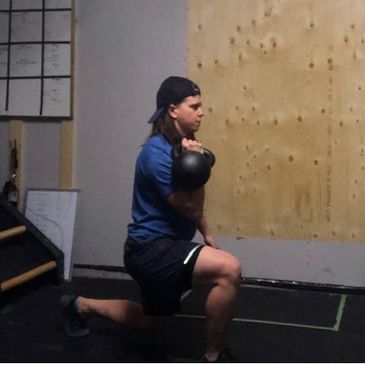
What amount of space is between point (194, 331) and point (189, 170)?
950mm

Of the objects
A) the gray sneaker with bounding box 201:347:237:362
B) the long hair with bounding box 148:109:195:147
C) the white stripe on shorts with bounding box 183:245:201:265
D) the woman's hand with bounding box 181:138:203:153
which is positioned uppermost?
the long hair with bounding box 148:109:195:147

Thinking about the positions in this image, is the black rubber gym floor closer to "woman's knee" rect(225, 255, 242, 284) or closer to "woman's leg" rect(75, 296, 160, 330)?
"woman's leg" rect(75, 296, 160, 330)

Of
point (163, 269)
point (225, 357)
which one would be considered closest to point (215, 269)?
point (163, 269)

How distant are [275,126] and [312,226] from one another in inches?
24.6

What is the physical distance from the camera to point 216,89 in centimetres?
350

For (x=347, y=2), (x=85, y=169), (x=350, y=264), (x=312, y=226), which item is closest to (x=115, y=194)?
(x=85, y=169)

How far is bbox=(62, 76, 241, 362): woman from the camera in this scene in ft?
7.34

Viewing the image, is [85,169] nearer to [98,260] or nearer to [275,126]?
[98,260]

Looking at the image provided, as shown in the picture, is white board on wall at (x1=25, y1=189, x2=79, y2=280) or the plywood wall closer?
the plywood wall

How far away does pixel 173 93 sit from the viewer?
2.43 metres

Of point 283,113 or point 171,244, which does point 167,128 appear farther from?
point 283,113

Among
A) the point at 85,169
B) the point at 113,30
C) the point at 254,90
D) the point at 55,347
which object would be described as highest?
the point at 113,30

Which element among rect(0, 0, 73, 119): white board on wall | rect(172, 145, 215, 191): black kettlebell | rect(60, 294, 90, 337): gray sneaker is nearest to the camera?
rect(172, 145, 215, 191): black kettlebell

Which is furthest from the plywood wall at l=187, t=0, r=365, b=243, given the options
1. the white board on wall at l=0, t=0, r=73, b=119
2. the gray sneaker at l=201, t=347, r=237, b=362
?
the gray sneaker at l=201, t=347, r=237, b=362
